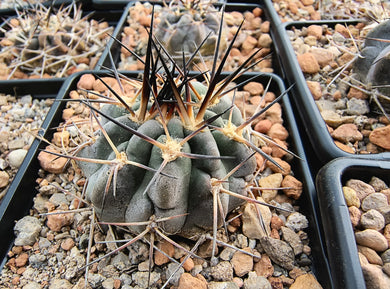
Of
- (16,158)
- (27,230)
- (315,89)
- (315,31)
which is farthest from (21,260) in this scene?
(315,31)

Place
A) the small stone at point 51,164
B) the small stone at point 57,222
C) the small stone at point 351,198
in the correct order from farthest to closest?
the small stone at point 51,164
the small stone at point 57,222
the small stone at point 351,198

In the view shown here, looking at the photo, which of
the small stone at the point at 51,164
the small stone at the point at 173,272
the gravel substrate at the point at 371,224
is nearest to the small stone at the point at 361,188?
the gravel substrate at the point at 371,224

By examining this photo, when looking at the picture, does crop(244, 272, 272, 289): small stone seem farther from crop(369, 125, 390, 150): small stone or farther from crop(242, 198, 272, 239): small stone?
crop(369, 125, 390, 150): small stone

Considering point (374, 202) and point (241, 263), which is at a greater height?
point (374, 202)

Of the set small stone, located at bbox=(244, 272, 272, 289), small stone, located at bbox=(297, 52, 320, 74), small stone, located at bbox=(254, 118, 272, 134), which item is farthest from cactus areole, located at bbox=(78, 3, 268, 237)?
small stone, located at bbox=(297, 52, 320, 74)

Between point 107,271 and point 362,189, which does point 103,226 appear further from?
point 362,189

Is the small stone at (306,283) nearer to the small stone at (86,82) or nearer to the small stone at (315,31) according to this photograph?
the small stone at (86,82)

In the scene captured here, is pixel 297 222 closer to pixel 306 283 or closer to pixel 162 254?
pixel 306 283
